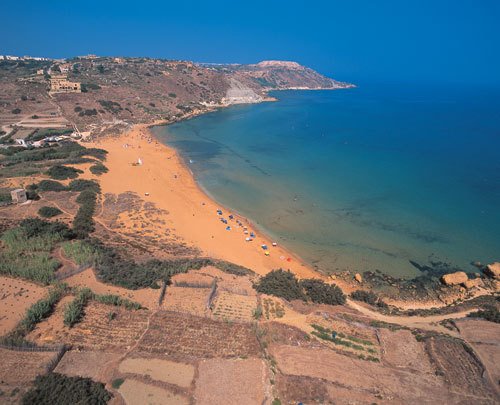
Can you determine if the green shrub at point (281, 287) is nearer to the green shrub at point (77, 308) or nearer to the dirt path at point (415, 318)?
the dirt path at point (415, 318)

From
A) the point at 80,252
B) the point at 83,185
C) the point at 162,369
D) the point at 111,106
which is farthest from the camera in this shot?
the point at 111,106

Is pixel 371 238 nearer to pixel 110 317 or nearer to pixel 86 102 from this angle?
pixel 110 317

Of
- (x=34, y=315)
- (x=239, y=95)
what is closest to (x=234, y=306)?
(x=34, y=315)

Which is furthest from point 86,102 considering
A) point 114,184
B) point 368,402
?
point 368,402

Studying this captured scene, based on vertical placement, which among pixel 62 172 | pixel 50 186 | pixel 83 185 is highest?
pixel 62 172

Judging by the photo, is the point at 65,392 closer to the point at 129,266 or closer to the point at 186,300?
the point at 186,300

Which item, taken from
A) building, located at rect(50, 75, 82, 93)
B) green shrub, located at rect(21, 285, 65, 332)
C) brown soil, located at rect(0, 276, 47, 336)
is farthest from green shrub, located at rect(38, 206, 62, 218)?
building, located at rect(50, 75, 82, 93)
